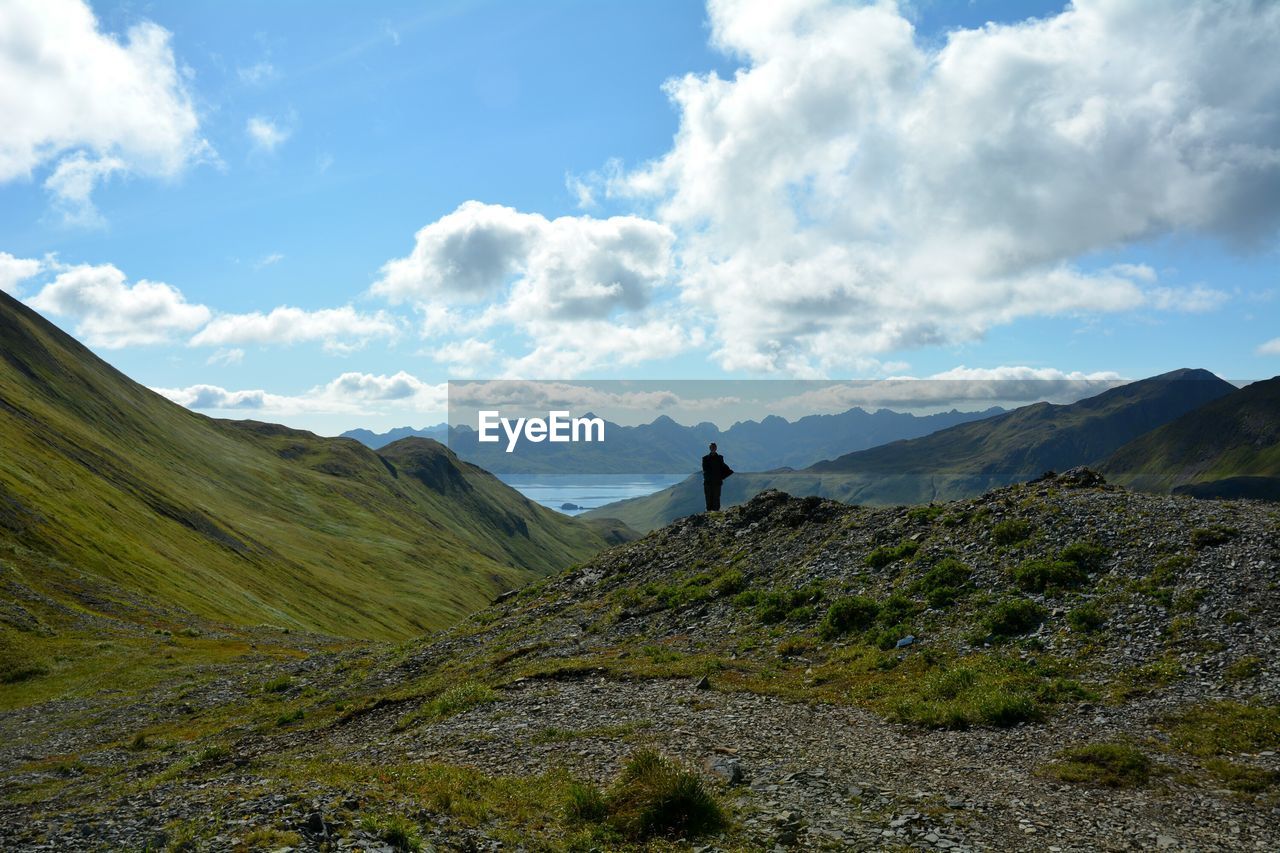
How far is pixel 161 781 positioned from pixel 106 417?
6971 inches

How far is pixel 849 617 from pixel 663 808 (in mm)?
16797

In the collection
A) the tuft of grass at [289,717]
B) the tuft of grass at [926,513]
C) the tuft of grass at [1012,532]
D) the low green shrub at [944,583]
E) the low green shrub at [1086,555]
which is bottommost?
the tuft of grass at [289,717]

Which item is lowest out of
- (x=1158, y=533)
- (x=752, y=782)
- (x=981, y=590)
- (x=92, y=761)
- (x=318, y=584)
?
(x=318, y=584)

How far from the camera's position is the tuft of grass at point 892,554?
32594 mm

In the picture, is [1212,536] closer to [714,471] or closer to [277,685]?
[714,471]

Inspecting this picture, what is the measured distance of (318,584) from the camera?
140m

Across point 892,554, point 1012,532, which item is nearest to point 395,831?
point 892,554

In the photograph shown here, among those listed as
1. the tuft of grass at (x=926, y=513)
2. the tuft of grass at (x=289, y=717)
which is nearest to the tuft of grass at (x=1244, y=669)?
the tuft of grass at (x=926, y=513)

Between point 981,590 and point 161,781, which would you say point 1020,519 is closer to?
point 981,590

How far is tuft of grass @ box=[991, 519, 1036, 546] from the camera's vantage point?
3023 cm

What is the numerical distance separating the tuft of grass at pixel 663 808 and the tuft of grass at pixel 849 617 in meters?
15.1

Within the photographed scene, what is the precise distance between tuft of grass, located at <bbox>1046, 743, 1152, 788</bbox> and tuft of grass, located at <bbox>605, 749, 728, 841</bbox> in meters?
7.80

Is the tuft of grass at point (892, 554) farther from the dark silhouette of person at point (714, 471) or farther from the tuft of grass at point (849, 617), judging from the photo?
the dark silhouette of person at point (714, 471)

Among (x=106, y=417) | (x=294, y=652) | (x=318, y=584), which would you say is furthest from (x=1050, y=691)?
(x=106, y=417)
